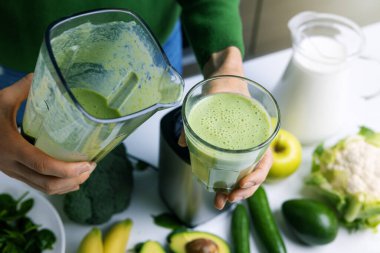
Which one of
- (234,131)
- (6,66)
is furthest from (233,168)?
(6,66)

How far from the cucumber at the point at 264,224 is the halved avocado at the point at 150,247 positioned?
180 millimetres

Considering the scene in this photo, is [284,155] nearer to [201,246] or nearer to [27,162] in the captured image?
[201,246]

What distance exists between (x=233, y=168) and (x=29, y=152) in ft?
0.88

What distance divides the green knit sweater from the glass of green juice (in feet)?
0.74

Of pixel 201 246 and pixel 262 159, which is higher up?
pixel 262 159

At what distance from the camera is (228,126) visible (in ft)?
2.01

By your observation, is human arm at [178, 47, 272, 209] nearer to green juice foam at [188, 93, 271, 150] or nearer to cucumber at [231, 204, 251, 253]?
green juice foam at [188, 93, 271, 150]

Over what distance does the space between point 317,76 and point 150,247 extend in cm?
45

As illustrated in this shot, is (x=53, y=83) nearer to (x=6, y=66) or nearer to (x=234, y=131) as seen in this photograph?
(x=234, y=131)

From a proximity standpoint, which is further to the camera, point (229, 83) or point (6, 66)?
point (6, 66)

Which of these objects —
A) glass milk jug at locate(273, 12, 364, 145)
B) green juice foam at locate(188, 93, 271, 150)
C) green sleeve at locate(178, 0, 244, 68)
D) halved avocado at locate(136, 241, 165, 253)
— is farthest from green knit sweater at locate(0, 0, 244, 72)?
halved avocado at locate(136, 241, 165, 253)

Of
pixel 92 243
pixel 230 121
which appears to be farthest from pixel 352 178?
pixel 92 243

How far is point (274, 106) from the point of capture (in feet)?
2.04

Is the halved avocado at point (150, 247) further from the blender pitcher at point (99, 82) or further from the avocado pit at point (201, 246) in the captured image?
the blender pitcher at point (99, 82)
